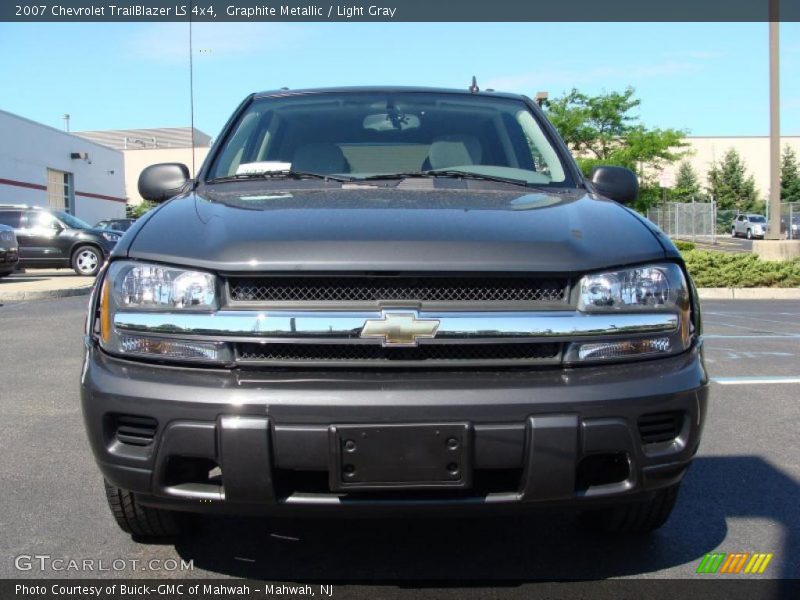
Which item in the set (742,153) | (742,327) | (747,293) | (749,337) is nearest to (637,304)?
(749,337)

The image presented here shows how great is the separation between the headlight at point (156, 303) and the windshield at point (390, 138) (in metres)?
1.13

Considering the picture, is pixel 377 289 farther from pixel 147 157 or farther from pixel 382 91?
pixel 147 157

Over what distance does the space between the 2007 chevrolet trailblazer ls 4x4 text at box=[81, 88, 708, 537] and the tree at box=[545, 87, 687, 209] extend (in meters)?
34.5

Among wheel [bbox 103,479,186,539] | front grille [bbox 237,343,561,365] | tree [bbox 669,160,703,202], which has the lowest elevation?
wheel [bbox 103,479,186,539]

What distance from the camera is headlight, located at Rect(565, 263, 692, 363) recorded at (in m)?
2.39

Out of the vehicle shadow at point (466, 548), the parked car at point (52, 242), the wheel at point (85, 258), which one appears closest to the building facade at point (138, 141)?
the parked car at point (52, 242)

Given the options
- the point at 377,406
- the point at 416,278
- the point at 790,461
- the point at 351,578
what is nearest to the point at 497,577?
the point at 351,578

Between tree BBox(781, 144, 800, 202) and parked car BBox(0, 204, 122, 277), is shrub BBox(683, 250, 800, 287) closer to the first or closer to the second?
parked car BBox(0, 204, 122, 277)

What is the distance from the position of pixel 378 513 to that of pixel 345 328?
0.51m

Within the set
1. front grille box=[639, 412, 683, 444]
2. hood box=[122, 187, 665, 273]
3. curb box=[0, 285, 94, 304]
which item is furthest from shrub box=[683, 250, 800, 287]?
front grille box=[639, 412, 683, 444]

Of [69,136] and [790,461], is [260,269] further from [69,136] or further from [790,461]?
[69,136]

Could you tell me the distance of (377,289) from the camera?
92.9 inches

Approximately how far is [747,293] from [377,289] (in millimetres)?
13937

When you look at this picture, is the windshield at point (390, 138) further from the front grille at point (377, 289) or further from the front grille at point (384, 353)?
the front grille at point (384, 353)
